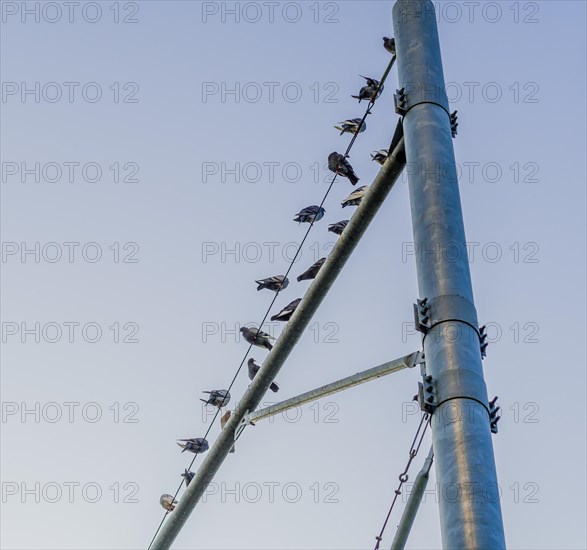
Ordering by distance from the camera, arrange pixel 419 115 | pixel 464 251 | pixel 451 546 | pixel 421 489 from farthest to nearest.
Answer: pixel 421 489 → pixel 419 115 → pixel 464 251 → pixel 451 546

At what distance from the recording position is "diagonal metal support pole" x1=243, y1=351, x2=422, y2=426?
6.66 meters

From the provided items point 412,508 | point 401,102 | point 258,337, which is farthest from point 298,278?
point 401,102

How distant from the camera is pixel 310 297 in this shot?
7613mm

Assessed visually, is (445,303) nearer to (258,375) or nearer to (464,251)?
(464,251)

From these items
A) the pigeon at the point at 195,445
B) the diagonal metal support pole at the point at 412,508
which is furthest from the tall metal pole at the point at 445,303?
the pigeon at the point at 195,445

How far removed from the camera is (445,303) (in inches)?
236

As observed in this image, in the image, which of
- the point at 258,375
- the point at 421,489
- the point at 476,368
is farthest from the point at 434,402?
the point at 421,489

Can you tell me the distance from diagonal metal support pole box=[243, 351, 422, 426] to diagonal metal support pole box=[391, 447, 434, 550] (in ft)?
5.77

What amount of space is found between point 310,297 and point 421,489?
9.84 ft

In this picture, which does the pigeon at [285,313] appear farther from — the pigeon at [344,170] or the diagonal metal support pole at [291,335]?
the diagonal metal support pole at [291,335]

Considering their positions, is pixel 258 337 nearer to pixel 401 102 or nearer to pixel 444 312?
pixel 401 102

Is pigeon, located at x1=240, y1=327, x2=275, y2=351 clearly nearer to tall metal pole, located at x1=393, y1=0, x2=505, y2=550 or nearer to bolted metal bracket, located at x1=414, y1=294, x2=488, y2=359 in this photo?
tall metal pole, located at x1=393, y1=0, x2=505, y2=550

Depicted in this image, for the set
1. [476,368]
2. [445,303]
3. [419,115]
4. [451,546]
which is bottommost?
[451,546]

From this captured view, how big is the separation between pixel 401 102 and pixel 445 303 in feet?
5.60
